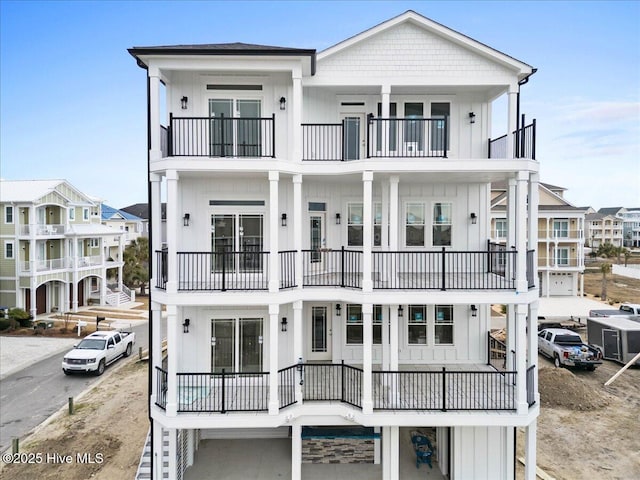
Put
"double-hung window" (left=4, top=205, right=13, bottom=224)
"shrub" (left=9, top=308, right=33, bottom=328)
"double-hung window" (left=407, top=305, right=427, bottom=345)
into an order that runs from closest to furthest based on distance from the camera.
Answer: "double-hung window" (left=407, top=305, right=427, bottom=345)
"shrub" (left=9, top=308, right=33, bottom=328)
"double-hung window" (left=4, top=205, right=13, bottom=224)

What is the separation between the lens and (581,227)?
129ft

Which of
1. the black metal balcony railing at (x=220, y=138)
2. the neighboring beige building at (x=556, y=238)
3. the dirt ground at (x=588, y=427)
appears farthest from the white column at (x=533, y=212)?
the neighboring beige building at (x=556, y=238)

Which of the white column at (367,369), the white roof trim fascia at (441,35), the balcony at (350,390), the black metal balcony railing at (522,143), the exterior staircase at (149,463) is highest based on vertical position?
the white roof trim fascia at (441,35)

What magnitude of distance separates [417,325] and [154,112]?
9.68 m

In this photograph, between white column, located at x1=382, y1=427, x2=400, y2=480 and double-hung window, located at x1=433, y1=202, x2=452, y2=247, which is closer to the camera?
white column, located at x1=382, y1=427, x2=400, y2=480

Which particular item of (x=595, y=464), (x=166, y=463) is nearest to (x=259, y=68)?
(x=166, y=463)

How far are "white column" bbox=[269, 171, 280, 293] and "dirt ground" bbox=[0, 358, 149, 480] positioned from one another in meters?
7.49

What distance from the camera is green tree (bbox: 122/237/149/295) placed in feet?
145

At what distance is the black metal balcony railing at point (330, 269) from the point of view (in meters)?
11.3

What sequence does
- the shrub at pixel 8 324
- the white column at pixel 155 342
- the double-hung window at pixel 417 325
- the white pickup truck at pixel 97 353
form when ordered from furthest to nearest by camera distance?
1. the shrub at pixel 8 324
2. the white pickup truck at pixel 97 353
3. the double-hung window at pixel 417 325
4. the white column at pixel 155 342

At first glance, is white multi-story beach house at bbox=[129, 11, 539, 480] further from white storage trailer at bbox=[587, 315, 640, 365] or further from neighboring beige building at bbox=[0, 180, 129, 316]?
neighboring beige building at bbox=[0, 180, 129, 316]

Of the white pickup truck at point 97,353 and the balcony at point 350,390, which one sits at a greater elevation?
the balcony at point 350,390

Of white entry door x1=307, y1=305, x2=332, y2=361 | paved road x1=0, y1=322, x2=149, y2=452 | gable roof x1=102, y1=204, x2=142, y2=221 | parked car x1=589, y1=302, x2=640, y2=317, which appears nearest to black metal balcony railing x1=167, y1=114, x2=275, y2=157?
white entry door x1=307, y1=305, x2=332, y2=361

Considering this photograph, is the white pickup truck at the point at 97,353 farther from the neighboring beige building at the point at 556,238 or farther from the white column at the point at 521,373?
the neighboring beige building at the point at 556,238
